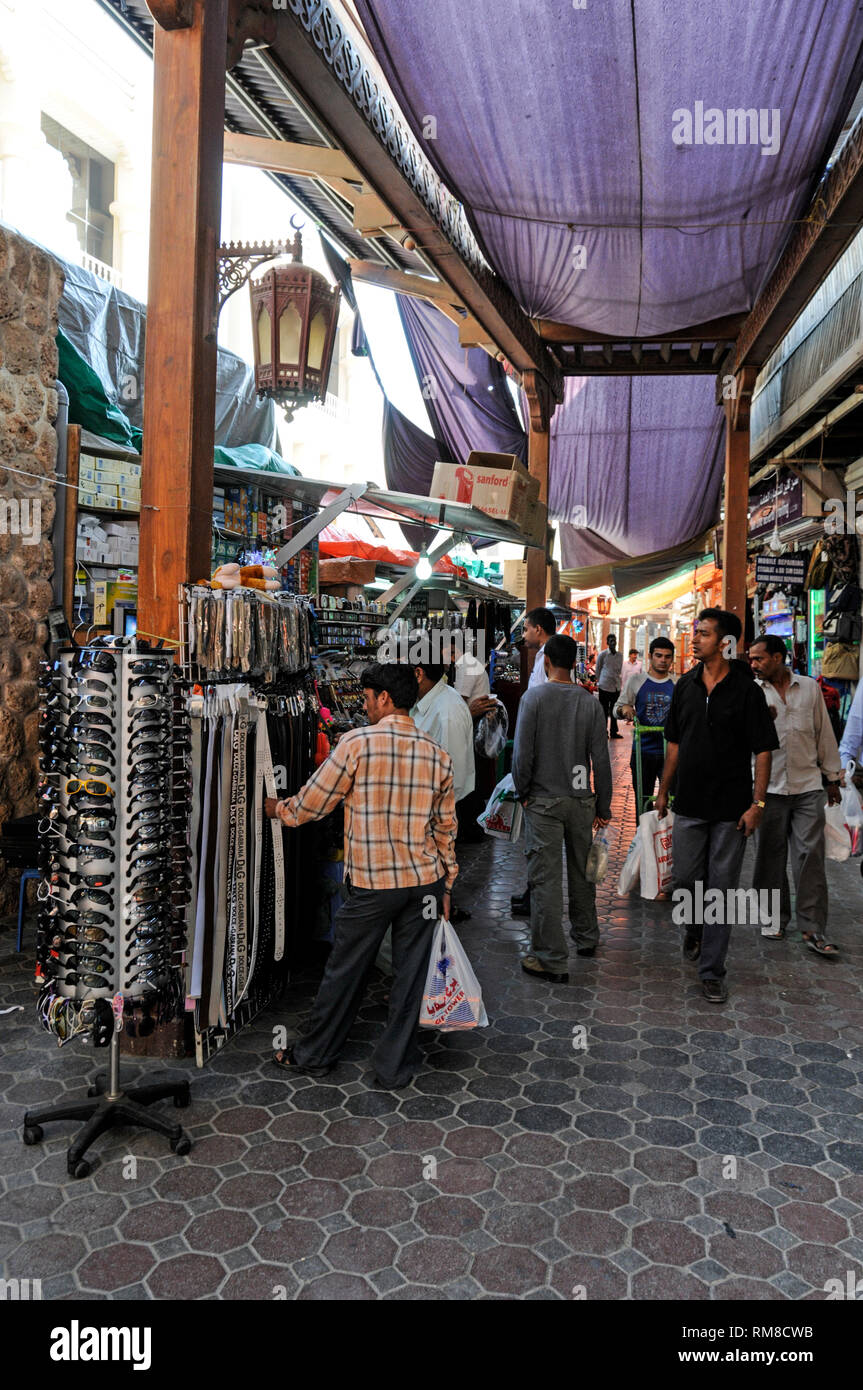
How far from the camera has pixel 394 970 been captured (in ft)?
11.1

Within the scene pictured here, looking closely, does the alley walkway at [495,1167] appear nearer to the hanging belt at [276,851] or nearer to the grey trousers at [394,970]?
the grey trousers at [394,970]

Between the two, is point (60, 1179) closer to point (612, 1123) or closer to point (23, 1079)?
point (23, 1079)

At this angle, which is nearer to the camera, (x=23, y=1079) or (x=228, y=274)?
(x=23, y=1079)

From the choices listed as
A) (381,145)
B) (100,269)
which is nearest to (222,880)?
(381,145)

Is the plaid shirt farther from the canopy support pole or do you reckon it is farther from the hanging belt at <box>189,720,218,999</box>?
the canopy support pole

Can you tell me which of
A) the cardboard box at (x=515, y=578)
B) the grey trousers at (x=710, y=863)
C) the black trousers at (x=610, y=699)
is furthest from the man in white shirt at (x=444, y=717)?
the black trousers at (x=610, y=699)

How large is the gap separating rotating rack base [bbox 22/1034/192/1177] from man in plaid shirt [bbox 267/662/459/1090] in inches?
24.3

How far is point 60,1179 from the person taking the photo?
8.91ft

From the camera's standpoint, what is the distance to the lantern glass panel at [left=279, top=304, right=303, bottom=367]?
5.46 meters

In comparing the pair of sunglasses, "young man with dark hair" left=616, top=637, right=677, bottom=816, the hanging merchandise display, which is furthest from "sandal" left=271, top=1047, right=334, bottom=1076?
"young man with dark hair" left=616, top=637, right=677, bottom=816

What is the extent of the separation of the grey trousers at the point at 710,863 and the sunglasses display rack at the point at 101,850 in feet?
8.47

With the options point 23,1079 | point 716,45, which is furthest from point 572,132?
point 23,1079

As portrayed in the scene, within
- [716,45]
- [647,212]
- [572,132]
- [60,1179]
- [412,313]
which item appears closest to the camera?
[60,1179]
